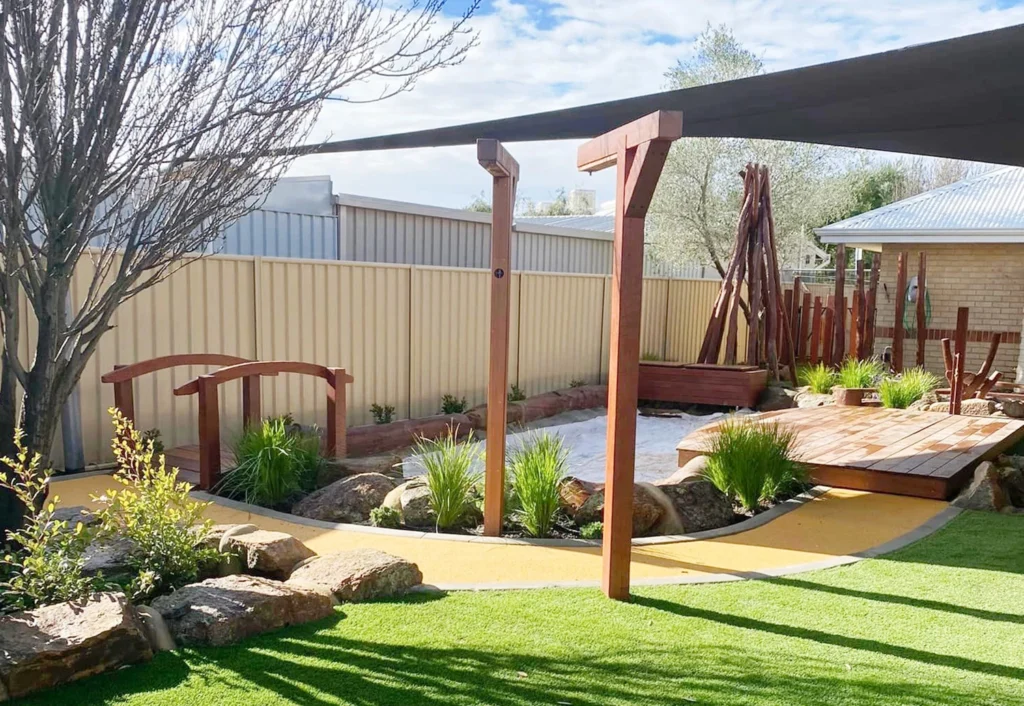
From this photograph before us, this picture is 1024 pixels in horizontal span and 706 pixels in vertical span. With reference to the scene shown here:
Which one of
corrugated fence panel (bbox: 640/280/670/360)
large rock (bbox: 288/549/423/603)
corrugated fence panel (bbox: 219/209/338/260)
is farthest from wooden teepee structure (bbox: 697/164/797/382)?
large rock (bbox: 288/549/423/603)

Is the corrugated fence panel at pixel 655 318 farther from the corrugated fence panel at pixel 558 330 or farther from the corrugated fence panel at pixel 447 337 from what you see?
the corrugated fence panel at pixel 447 337

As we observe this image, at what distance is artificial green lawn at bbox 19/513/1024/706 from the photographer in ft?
9.07

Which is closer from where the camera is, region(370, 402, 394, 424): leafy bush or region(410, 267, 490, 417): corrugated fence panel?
region(370, 402, 394, 424): leafy bush

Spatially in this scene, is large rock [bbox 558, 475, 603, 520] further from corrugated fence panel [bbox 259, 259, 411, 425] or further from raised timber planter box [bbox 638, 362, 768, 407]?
raised timber planter box [bbox 638, 362, 768, 407]

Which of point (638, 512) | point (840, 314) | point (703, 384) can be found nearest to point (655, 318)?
point (840, 314)

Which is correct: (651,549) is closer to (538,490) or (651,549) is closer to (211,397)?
(538,490)

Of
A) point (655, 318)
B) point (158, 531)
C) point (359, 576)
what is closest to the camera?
point (158, 531)

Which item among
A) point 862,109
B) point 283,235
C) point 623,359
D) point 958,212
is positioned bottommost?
point 623,359

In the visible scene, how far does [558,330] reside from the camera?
496 inches

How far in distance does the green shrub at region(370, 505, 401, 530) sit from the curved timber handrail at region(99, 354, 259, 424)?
181 centimetres

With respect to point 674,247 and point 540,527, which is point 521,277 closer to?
point 540,527

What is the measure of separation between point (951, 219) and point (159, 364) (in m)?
12.8

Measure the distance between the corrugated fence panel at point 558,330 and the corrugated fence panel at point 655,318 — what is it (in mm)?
1614

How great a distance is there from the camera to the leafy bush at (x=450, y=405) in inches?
399
